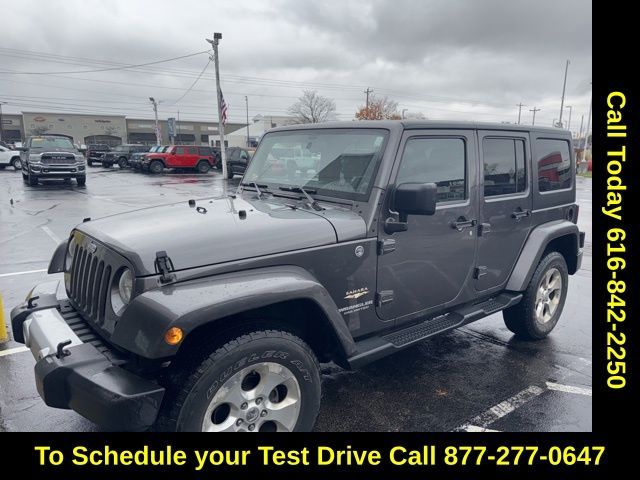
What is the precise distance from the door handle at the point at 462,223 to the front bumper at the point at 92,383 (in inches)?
91.8

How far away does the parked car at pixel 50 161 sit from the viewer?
1848cm

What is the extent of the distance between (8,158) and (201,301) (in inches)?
1301

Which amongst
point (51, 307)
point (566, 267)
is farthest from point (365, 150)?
point (566, 267)

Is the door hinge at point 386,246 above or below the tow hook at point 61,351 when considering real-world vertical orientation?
above

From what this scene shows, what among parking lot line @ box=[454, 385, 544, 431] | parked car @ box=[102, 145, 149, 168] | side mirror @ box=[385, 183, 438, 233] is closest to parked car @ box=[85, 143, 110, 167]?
parked car @ box=[102, 145, 149, 168]

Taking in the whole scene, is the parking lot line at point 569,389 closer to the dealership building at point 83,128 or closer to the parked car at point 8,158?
the parked car at point 8,158

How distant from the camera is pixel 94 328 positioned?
8.87ft

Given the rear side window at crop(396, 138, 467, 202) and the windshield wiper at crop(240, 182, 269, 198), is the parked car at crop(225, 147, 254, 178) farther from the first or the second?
the rear side window at crop(396, 138, 467, 202)

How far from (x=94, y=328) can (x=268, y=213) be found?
123 cm

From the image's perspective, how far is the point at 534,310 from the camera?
14.6 ft

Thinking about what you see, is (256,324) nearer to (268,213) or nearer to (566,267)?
(268,213)

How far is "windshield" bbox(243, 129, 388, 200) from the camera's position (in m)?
3.19

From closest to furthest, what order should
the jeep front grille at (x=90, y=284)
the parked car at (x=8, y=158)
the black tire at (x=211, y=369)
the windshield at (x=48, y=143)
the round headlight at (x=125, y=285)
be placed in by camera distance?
the black tire at (x=211, y=369)
the round headlight at (x=125, y=285)
the jeep front grille at (x=90, y=284)
the windshield at (x=48, y=143)
the parked car at (x=8, y=158)

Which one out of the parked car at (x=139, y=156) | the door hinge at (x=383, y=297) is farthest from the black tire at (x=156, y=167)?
the door hinge at (x=383, y=297)
